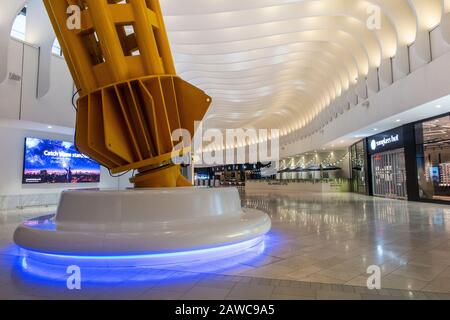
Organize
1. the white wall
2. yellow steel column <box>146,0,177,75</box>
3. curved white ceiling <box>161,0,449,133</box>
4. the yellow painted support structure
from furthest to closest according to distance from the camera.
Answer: curved white ceiling <box>161,0,449,133</box>
the white wall
yellow steel column <box>146,0,177,75</box>
the yellow painted support structure

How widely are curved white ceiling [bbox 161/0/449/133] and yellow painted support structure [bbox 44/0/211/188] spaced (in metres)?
8.63

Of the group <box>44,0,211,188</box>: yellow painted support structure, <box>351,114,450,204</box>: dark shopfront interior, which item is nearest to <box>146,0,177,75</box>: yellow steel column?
<box>44,0,211,188</box>: yellow painted support structure

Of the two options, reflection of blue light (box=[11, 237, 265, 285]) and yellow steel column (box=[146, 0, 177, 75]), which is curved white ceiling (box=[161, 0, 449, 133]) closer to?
yellow steel column (box=[146, 0, 177, 75])

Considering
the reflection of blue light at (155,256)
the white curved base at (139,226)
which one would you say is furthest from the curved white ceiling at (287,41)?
the reflection of blue light at (155,256)

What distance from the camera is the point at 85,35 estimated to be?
5.07 meters

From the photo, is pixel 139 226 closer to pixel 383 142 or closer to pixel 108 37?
pixel 108 37

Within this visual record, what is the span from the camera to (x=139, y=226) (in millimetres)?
3951

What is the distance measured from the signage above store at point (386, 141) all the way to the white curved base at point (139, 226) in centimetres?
1275

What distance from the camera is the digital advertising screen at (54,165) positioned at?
12.9 meters

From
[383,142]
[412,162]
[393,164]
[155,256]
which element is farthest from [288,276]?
[383,142]

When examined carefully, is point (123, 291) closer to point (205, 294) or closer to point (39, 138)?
point (205, 294)

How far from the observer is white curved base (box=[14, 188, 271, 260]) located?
12.0 ft

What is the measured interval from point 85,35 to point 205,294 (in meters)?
4.69
